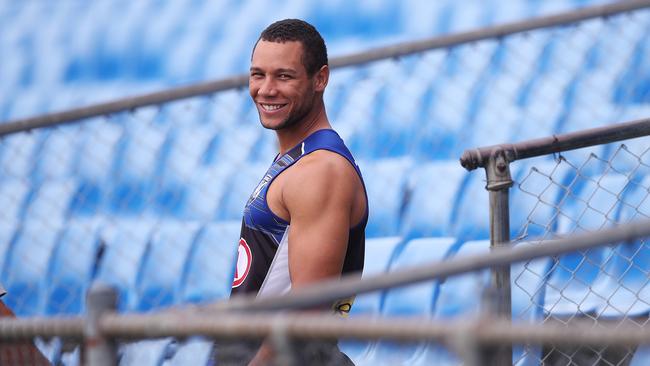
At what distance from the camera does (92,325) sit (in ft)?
6.21

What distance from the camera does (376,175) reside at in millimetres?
5273

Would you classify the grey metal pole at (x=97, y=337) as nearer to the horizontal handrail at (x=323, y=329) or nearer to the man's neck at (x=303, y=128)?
the horizontal handrail at (x=323, y=329)

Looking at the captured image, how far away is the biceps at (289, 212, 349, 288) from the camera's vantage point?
2.77 metres

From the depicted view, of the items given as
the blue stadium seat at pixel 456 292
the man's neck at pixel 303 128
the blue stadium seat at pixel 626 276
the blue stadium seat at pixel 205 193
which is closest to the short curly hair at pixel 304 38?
the man's neck at pixel 303 128

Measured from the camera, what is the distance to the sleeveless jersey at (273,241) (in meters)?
2.90

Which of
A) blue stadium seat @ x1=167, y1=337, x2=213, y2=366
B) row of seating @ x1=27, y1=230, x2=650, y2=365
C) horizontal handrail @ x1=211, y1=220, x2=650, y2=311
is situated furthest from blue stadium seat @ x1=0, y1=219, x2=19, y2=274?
horizontal handrail @ x1=211, y1=220, x2=650, y2=311

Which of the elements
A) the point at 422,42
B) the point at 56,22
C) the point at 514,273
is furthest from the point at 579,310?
the point at 56,22

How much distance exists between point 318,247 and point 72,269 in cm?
314

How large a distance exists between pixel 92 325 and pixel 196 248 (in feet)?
11.4

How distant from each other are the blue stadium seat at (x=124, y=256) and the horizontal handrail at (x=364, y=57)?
0.77 m

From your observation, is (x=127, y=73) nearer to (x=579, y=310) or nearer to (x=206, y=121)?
(x=206, y=121)

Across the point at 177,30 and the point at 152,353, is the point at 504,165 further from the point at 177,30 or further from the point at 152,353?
the point at 177,30

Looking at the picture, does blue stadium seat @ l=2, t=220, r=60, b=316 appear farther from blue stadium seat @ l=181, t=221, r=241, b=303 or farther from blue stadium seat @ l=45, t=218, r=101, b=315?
blue stadium seat @ l=181, t=221, r=241, b=303

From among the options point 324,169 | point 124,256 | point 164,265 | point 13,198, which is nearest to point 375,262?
point 164,265
